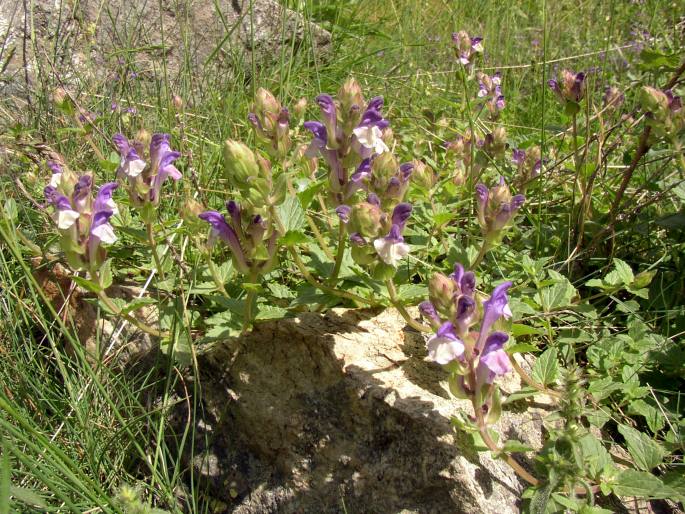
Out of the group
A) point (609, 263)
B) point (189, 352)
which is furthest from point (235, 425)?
point (609, 263)

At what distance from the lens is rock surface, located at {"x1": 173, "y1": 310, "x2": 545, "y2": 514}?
143 centimetres

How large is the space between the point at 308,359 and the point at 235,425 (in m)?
0.29

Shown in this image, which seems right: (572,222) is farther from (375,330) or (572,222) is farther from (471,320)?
(471,320)

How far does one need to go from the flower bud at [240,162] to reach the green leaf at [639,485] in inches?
44.3

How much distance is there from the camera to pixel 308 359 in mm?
1713

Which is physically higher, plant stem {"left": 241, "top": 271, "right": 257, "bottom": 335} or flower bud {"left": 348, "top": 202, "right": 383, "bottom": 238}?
flower bud {"left": 348, "top": 202, "right": 383, "bottom": 238}

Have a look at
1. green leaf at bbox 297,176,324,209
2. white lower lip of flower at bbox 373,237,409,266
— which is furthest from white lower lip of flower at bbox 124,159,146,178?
white lower lip of flower at bbox 373,237,409,266

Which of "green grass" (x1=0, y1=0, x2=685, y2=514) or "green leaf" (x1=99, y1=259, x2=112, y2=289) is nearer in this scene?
"green grass" (x1=0, y1=0, x2=685, y2=514)

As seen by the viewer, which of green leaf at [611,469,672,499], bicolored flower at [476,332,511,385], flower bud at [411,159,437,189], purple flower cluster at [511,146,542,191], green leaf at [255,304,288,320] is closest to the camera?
bicolored flower at [476,332,511,385]

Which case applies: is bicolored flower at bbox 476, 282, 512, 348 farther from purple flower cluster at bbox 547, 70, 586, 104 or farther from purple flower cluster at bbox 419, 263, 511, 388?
purple flower cluster at bbox 547, 70, 586, 104

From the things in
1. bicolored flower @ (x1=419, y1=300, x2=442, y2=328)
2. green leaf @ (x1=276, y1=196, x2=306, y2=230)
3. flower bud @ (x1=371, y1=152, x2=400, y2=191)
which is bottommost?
bicolored flower @ (x1=419, y1=300, x2=442, y2=328)

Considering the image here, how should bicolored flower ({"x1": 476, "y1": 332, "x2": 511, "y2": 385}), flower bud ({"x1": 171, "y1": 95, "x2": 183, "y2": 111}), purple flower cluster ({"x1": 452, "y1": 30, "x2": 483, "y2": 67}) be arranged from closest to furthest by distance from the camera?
bicolored flower ({"x1": 476, "y1": 332, "x2": 511, "y2": 385})
flower bud ({"x1": 171, "y1": 95, "x2": 183, "y2": 111})
purple flower cluster ({"x1": 452, "y1": 30, "x2": 483, "y2": 67})

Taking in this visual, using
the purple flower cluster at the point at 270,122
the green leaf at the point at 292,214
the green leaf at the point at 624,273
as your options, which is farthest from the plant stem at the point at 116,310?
the green leaf at the point at 624,273

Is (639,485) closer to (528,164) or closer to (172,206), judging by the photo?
(528,164)
